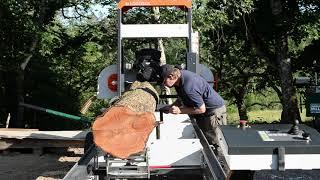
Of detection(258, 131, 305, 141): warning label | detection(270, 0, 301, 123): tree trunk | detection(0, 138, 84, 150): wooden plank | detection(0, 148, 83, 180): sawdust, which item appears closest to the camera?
detection(258, 131, 305, 141): warning label

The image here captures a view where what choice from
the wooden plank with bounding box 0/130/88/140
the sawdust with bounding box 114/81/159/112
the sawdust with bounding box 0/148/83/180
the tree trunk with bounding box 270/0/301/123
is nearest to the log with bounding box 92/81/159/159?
the sawdust with bounding box 114/81/159/112

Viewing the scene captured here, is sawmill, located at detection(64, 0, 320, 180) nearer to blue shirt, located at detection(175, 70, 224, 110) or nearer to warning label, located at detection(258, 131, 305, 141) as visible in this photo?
warning label, located at detection(258, 131, 305, 141)

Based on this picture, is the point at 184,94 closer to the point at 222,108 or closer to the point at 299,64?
the point at 222,108

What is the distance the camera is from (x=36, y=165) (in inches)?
378

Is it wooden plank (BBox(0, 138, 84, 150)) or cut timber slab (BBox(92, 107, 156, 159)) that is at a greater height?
cut timber slab (BBox(92, 107, 156, 159))

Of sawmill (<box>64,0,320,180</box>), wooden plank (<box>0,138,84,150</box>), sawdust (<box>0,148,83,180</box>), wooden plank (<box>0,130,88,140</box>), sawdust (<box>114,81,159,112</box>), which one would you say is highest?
sawdust (<box>114,81,159,112</box>)

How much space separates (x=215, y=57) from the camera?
25.9 metres

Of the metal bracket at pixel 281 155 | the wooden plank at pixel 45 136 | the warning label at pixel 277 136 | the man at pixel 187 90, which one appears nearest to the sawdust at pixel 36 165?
the wooden plank at pixel 45 136

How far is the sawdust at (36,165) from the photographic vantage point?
8531mm

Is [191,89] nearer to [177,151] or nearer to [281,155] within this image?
[177,151]

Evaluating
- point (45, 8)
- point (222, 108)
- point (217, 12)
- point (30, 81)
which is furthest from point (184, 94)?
point (30, 81)

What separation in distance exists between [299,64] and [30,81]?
399 inches

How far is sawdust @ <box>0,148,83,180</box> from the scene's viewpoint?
8.53 metres

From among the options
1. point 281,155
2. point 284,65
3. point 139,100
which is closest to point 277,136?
point 281,155
